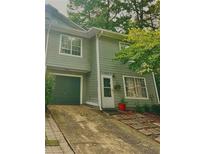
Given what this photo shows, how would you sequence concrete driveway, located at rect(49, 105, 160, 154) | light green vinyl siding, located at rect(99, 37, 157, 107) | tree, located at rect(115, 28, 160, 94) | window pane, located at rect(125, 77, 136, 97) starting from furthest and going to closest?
window pane, located at rect(125, 77, 136, 97) → light green vinyl siding, located at rect(99, 37, 157, 107) → tree, located at rect(115, 28, 160, 94) → concrete driveway, located at rect(49, 105, 160, 154)

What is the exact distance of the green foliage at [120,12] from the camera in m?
2.35

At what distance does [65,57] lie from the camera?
3.23 metres

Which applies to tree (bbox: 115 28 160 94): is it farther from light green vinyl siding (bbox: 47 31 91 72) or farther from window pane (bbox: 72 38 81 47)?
window pane (bbox: 72 38 81 47)

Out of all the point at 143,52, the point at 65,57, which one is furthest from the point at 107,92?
the point at 65,57

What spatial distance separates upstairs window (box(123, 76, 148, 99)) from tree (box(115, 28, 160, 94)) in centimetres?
15

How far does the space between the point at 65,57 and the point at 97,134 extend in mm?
1592

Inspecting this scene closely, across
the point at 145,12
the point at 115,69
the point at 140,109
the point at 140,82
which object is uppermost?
the point at 145,12

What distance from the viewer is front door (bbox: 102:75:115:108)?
2.53 m

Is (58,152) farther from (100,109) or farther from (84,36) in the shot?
(84,36)

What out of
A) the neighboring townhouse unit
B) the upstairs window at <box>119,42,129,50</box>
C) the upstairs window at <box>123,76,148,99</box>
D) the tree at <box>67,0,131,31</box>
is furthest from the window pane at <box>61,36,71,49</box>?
the upstairs window at <box>123,76,148,99</box>

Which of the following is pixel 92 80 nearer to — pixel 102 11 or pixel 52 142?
pixel 102 11
